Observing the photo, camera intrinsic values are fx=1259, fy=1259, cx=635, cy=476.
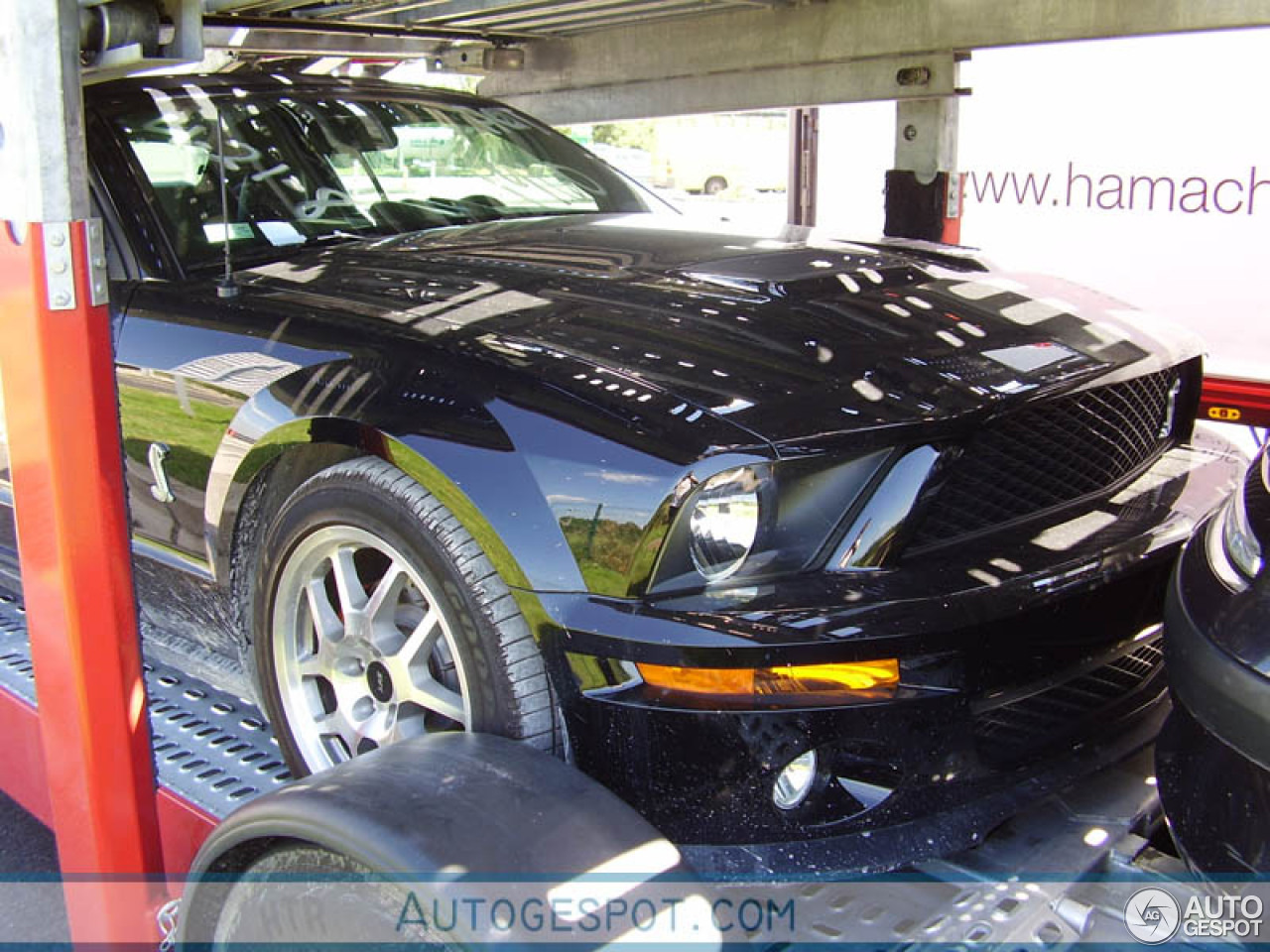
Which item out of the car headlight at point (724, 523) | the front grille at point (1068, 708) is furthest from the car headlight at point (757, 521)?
the front grille at point (1068, 708)

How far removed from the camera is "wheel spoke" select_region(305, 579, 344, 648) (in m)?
2.35

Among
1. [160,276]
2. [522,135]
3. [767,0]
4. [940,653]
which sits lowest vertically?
[940,653]

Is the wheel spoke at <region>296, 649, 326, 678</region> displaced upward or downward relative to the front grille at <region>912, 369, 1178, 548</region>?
downward

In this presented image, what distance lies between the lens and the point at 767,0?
3787mm

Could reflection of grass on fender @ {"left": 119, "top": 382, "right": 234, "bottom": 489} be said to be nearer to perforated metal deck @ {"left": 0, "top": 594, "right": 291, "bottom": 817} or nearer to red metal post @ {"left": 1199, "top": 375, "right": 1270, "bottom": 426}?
perforated metal deck @ {"left": 0, "top": 594, "right": 291, "bottom": 817}

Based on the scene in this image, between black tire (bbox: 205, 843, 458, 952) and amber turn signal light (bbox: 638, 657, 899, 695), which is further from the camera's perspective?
amber turn signal light (bbox: 638, 657, 899, 695)

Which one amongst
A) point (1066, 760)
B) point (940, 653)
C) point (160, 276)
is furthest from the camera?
point (160, 276)

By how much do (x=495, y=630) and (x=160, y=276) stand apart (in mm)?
1412

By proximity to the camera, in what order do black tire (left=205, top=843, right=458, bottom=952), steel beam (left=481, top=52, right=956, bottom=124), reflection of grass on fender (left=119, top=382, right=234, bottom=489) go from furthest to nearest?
1. steel beam (left=481, top=52, right=956, bottom=124)
2. reflection of grass on fender (left=119, top=382, right=234, bottom=489)
3. black tire (left=205, top=843, right=458, bottom=952)

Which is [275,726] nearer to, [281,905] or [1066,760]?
[281,905]

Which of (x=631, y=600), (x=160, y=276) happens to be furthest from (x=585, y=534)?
(x=160, y=276)

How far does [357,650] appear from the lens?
2311mm

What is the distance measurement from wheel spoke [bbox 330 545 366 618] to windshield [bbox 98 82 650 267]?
900 mm

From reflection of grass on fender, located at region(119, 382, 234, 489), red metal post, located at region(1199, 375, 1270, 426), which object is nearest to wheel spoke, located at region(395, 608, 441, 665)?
reflection of grass on fender, located at region(119, 382, 234, 489)
